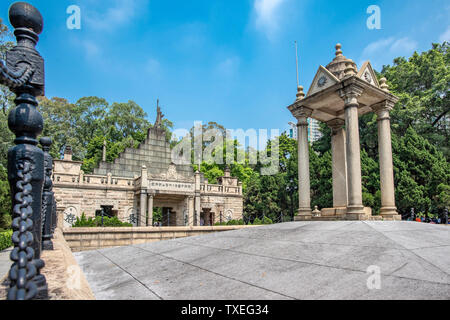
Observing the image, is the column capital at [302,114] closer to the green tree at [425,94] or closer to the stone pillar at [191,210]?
the stone pillar at [191,210]

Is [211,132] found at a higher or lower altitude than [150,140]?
higher

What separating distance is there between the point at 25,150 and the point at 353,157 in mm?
9196

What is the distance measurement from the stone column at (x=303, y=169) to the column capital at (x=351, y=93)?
6.46 feet

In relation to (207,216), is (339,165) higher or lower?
higher

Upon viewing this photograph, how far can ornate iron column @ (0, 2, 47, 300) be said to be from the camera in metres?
2.23

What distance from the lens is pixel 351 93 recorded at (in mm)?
9945

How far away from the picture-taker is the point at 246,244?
259 inches

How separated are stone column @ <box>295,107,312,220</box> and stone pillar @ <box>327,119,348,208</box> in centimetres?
121

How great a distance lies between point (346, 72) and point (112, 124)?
4605cm

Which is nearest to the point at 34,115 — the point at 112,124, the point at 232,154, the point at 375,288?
the point at 375,288

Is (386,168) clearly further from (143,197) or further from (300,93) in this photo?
(143,197)

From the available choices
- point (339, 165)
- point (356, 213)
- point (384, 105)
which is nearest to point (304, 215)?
point (356, 213)

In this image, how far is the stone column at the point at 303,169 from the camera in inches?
447

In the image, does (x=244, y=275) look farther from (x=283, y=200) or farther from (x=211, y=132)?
(x=211, y=132)
